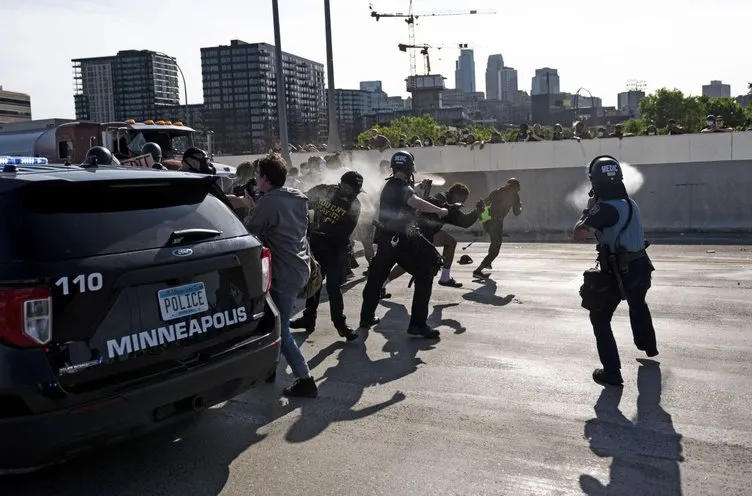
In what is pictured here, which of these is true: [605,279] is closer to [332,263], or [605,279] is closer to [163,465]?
[332,263]

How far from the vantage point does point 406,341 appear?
7121 mm

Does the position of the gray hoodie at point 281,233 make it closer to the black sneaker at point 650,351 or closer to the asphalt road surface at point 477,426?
the asphalt road surface at point 477,426

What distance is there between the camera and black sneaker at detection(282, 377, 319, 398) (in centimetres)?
541

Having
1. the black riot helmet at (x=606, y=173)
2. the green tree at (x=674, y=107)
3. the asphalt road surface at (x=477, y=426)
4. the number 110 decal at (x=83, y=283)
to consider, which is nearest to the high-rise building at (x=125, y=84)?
the green tree at (x=674, y=107)

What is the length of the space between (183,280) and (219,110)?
393 ft

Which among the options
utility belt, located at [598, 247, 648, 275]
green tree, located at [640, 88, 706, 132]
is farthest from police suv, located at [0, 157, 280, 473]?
green tree, located at [640, 88, 706, 132]

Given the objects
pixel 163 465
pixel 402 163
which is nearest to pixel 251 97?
pixel 402 163

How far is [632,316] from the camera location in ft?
19.2

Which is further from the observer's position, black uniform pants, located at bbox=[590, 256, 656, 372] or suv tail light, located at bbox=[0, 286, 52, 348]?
black uniform pants, located at bbox=[590, 256, 656, 372]

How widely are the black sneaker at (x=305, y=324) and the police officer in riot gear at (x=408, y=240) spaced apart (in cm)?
94

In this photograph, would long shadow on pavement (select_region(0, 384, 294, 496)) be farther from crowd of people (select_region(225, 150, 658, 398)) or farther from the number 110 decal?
the number 110 decal

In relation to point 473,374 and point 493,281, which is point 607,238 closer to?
point 473,374

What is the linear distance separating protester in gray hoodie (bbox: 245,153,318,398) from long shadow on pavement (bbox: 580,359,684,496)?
2.08m

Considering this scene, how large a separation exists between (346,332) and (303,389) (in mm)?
1747
